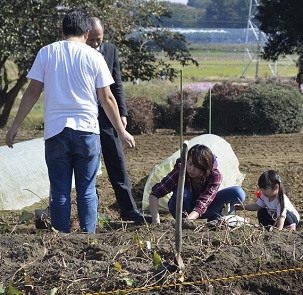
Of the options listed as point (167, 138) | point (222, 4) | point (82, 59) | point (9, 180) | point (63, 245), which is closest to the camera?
point (63, 245)

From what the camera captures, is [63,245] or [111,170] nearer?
[63,245]

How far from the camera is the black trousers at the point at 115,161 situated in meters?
6.19

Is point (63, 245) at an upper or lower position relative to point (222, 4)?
upper

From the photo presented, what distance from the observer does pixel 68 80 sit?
16.6 feet

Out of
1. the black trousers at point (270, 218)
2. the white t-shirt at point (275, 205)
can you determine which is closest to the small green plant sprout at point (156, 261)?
the white t-shirt at point (275, 205)

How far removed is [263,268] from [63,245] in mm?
1256

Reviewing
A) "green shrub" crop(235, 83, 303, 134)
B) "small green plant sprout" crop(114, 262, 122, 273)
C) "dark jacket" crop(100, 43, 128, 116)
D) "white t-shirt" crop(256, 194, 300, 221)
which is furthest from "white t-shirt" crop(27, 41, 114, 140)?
"green shrub" crop(235, 83, 303, 134)

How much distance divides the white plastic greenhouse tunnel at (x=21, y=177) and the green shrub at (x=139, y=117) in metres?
5.89

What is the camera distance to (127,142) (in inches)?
205

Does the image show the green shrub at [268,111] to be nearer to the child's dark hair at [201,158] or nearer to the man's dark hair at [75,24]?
the child's dark hair at [201,158]

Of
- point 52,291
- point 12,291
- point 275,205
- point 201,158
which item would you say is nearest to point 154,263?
point 52,291

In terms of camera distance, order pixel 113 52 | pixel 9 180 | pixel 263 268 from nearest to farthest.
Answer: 1. pixel 263 268
2. pixel 113 52
3. pixel 9 180

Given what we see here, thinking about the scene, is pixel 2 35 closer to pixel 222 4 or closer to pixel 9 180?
pixel 9 180

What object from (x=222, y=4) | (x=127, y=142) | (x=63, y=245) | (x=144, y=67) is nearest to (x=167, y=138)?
(x=144, y=67)
